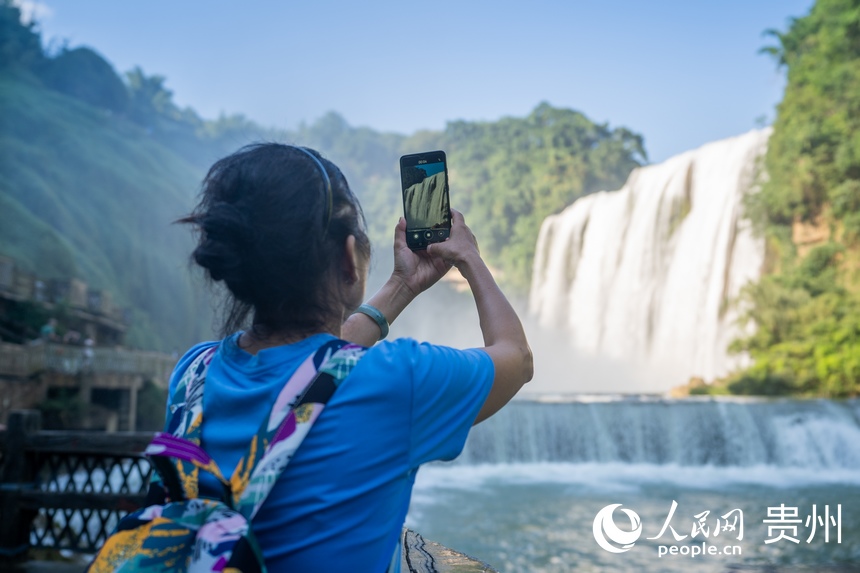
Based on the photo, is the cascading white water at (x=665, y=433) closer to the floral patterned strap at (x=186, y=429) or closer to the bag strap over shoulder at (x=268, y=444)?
the floral patterned strap at (x=186, y=429)

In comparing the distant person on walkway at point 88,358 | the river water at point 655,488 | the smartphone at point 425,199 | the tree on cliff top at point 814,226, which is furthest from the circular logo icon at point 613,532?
the tree on cliff top at point 814,226

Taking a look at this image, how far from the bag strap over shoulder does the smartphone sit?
0.45m

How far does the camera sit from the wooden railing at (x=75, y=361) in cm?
1283

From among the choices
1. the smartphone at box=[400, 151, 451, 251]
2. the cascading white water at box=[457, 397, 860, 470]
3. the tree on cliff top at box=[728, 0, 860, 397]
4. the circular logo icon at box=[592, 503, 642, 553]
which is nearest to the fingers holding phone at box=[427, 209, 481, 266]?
the smartphone at box=[400, 151, 451, 251]

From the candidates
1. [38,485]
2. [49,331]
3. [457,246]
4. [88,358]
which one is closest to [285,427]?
[457,246]

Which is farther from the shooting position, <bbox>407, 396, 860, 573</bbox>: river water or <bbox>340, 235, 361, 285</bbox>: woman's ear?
<bbox>407, 396, 860, 573</bbox>: river water

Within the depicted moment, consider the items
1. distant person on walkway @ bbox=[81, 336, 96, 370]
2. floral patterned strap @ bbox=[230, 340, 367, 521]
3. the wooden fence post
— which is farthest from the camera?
distant person on walkway @ bbox=[81, 336, 96, 370]

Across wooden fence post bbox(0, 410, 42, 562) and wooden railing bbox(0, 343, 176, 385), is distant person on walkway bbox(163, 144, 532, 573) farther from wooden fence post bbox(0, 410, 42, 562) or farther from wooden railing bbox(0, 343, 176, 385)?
wooden railing bbox(0, 343, 176, 385)

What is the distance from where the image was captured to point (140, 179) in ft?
129

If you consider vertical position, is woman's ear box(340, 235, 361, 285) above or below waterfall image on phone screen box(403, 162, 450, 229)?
below

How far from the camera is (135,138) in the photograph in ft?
162

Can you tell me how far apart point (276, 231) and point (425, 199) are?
419 millimetres

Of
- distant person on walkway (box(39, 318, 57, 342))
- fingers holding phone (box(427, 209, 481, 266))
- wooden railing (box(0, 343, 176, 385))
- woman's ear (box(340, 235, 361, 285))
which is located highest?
fingers holding phone (box(427, 209, 481, 266))

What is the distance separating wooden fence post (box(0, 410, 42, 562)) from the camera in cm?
484
